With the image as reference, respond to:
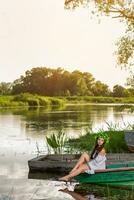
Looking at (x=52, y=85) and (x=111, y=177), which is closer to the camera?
(x=111, y=177)

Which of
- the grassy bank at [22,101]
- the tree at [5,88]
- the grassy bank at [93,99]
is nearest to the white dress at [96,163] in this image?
the grassy bank at [22,101]

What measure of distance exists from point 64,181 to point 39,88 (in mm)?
123654

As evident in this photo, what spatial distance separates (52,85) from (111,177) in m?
126

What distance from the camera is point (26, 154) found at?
2325 centimetres

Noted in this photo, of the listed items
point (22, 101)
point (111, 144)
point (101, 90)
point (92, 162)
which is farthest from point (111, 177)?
point (101, 90)

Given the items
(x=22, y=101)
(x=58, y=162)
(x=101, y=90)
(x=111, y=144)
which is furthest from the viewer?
(x=101, y=90)

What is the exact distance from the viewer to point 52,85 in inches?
5531

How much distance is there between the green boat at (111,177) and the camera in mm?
14883

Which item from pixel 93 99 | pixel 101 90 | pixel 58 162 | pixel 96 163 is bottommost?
pixel 58 162

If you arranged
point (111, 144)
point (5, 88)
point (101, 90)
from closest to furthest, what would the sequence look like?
point (111, 144) < point (5, 88) < point (101, 90)

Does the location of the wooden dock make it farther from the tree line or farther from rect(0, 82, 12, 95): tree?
rect(0, 82, 12, 95): tree

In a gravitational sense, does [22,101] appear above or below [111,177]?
above

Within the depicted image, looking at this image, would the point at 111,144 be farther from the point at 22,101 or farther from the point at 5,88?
the point at 5,88

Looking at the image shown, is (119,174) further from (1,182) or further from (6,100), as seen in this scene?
(6,100)
